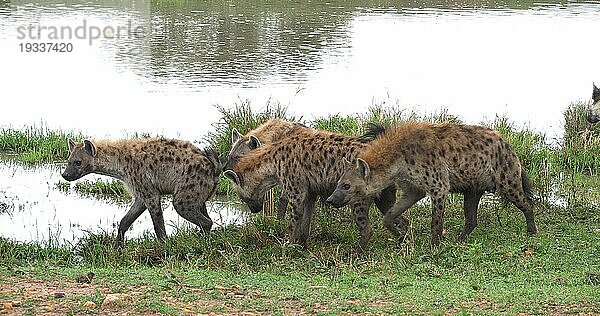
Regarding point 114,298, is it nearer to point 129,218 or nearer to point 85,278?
point 85,278

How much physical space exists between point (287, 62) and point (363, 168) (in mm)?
10424

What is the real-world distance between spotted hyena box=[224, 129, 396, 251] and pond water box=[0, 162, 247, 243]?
671 mm

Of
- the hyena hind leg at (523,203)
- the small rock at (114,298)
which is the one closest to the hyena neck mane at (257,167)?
the hyena hind leg at (523,203)

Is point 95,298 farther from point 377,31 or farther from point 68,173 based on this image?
point 377,31

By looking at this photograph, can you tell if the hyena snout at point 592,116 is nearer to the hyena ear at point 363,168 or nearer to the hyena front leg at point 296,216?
the hyena ear at point 363,168

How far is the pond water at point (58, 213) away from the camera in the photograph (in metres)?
8.21

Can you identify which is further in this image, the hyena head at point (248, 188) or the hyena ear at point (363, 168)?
the hyena head at point (248, 188)

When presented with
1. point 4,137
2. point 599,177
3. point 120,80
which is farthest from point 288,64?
point 599,177

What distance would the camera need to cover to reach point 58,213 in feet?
29.3

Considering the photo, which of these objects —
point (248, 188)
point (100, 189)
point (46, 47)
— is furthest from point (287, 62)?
point (248, 188)

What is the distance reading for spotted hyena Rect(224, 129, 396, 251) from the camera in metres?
7.26

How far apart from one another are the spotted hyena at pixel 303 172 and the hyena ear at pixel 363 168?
0.22 metres

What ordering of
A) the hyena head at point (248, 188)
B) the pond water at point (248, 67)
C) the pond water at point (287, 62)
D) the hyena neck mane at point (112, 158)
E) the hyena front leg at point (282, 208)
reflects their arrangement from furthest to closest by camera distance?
the pond water at point (287, 62)
the pond water at point (248, 67)
the hyena front leg at point (282, 208)
the hyena neck mane at point (112, 158)
the hyena head at point (248, 188)

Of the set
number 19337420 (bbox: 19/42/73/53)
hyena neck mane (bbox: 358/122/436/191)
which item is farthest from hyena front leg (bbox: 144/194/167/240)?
number 19337420 (bbox: 19/42/73/53)
